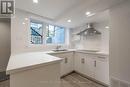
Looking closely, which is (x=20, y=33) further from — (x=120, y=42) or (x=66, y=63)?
(x=120, y=42)

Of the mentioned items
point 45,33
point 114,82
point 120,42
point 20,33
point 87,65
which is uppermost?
point 45,33

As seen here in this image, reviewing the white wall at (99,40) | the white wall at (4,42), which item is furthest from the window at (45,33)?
the white wall at (4,42)

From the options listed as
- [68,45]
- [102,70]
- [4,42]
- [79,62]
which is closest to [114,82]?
[102,70]

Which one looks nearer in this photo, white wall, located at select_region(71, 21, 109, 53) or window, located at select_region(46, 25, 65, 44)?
white wall, located at select_region(71, 21, 109, 53)

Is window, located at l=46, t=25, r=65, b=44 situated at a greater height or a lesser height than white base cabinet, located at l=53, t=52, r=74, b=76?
greater

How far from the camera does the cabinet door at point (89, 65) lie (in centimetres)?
278

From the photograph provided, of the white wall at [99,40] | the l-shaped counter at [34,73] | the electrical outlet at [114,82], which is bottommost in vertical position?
the electrical outlet at [114,82]

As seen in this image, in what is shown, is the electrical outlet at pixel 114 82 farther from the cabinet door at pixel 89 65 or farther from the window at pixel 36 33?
the window at pixel 36 33

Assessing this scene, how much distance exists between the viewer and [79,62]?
331 centimetres

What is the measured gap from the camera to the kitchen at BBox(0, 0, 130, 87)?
1225 mm

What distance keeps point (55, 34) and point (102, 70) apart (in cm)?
242

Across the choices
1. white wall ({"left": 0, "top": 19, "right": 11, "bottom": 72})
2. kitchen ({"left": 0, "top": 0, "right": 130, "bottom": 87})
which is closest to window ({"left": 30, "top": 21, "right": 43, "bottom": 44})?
kitchen ({"left": 0, "top": 0, "right": 130, "bottom": 87})

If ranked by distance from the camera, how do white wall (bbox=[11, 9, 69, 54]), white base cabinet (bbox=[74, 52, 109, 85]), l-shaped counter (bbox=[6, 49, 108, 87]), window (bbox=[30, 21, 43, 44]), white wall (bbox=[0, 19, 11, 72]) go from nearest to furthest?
l-shaped counter (bbox=[6, 49, 108, 87]) < white wall (bbox=[11, 9, 69, 54]) < white base cabinet (bbox=[74, 52, 109, 85]) < window (bbox=[30, 21, 43, 44]) < white wall (bbox=[0, 19, 11, 72])

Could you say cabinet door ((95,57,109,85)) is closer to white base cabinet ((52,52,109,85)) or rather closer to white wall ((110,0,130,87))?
white base cabinet ((52,52,109,85))
